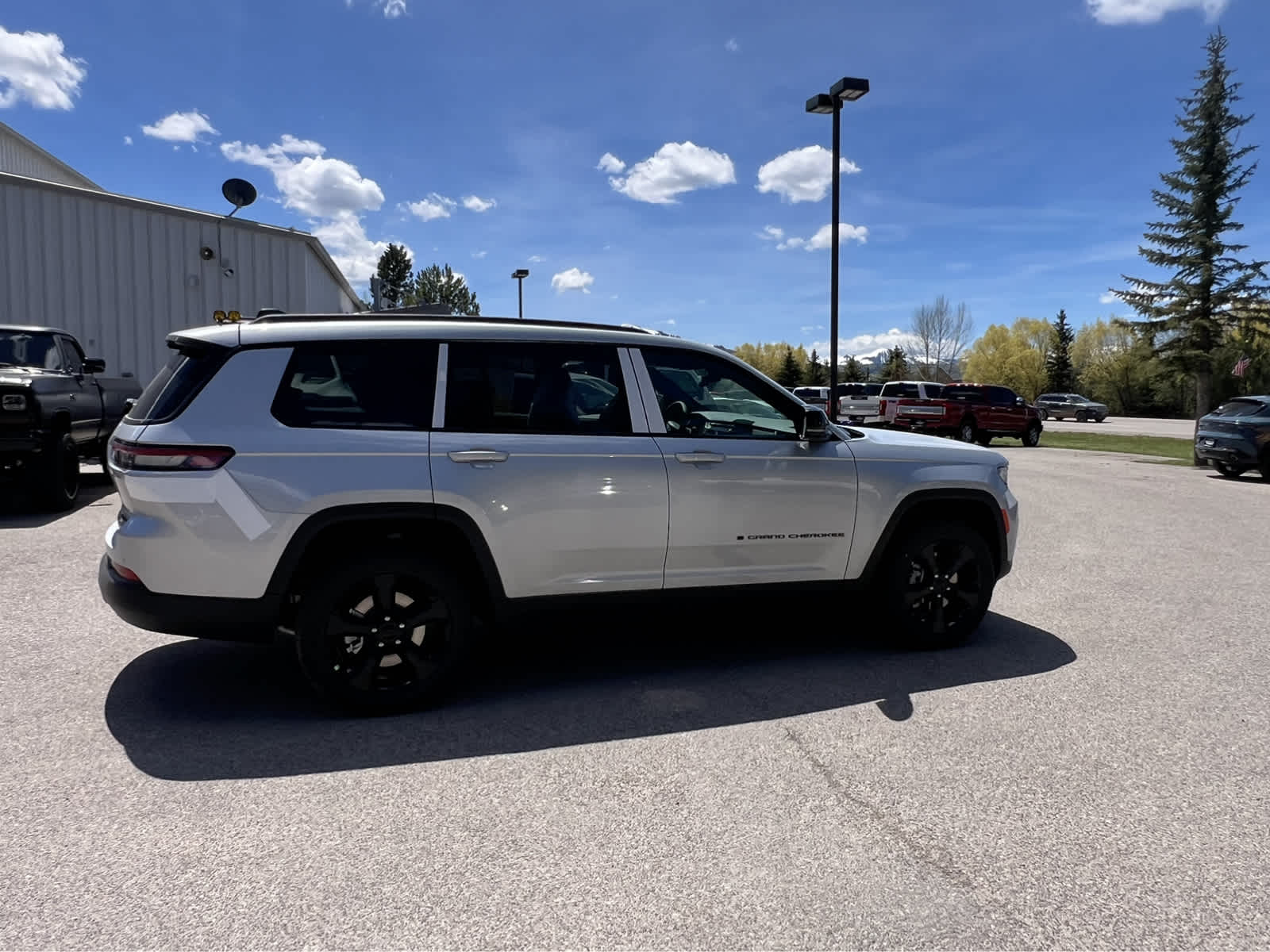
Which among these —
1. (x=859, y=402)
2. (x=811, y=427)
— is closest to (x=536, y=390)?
(x=811, y=427)

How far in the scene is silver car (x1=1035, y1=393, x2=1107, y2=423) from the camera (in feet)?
166

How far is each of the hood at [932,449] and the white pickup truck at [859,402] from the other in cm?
2054

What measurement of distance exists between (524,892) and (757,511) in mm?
2409

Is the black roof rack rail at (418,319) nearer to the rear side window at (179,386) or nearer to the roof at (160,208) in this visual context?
the rear side window at (179,386)

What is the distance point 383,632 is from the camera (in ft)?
12.6

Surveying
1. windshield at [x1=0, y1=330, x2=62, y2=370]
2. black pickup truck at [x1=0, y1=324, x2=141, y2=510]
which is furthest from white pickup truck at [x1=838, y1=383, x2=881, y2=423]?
windshield at [x1=0, y1=330, x2=62, y2=370]

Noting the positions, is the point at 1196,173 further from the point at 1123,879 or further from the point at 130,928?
the point at 130,928

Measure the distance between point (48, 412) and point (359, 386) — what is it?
719 centimetres

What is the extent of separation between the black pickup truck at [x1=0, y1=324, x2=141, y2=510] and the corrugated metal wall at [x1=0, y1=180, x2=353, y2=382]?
857 centimetres

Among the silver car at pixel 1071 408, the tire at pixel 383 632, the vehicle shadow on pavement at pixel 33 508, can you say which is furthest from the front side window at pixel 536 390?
the silver car at pixel 1071 408

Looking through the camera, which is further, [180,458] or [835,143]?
[835,143]

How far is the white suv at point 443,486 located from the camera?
3605 mm

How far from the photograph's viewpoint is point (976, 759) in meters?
3.48

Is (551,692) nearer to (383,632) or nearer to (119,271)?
(383,632)
